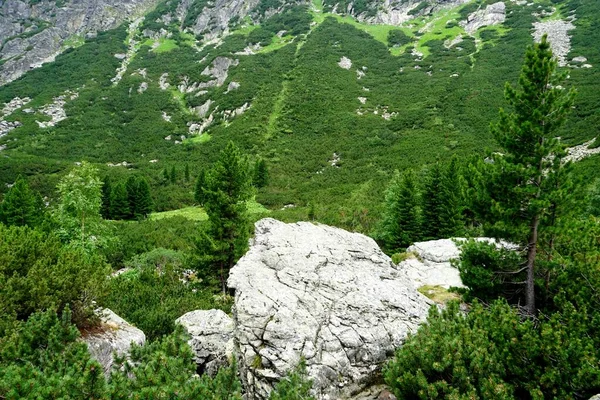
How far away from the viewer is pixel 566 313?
701 centimetres

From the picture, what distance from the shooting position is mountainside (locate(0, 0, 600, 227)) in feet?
177

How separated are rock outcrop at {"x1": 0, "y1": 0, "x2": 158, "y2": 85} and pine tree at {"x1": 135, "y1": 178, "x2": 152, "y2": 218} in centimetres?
9289

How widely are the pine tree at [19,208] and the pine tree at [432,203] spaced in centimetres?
2942

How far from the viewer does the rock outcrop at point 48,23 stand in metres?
111

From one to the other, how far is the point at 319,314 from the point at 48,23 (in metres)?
158

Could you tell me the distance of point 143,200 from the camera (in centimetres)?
4378

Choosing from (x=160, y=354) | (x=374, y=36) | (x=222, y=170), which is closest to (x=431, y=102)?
(x=374, y=36)

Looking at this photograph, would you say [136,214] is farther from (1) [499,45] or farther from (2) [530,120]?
(1) [499,45]

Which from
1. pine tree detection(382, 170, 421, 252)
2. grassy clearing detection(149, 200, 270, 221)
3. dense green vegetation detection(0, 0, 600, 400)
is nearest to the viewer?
dense green vegetation detection(0, 0, 600, 400)

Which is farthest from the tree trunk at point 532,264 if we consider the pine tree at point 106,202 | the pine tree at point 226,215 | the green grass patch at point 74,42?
the green grass patch at point 74,42

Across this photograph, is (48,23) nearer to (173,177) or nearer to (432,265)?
(173,177)

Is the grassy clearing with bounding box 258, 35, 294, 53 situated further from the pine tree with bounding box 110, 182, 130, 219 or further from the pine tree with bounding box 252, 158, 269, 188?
the pine tree with bounding box 110, 182, 130, 219

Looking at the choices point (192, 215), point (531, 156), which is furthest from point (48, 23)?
point (531, 156)

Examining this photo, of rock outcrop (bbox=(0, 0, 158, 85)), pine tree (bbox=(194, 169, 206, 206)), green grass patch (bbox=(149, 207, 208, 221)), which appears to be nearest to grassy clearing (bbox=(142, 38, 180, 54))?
rock outcrop (bbox=(0, 0, 158, 85))
